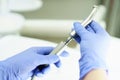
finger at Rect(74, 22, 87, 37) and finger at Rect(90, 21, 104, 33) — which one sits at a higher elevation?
finger at Rect(74, 22, 87, 37)

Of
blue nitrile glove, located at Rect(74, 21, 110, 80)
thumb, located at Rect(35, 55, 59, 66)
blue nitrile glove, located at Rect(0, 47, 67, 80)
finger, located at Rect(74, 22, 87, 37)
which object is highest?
finger, located at Rect(74, 22, 87, 37)

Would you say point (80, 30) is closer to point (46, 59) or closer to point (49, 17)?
point (46, 59)

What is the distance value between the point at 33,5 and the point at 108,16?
2.00 feet

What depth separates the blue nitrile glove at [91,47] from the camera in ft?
2.12

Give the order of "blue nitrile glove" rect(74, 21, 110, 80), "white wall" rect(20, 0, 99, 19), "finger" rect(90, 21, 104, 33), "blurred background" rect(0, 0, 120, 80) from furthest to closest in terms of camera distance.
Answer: "white wall" rect(20, 0, 99, 19), "blurred background" rect(0, 0, 120, 80), "finger" rect(90, 21, 104, 33), "blue nitrile glove" rect(74, 21, 110, 80)

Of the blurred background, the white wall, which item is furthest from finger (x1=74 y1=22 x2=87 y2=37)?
the white wall

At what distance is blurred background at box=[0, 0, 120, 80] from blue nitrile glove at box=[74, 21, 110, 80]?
0.27m

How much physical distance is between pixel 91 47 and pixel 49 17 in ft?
4.01

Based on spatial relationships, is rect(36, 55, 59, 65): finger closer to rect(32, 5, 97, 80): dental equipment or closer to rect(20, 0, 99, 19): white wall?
rect(32, 5, 97, 80): dental equipment

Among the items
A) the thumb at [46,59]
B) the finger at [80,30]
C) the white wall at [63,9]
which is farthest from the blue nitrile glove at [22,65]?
the white wall at [63,9]

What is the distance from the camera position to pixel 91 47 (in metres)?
0.70

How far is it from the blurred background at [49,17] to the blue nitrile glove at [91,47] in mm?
268

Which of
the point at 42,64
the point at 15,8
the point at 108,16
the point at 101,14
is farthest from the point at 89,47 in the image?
the point at 108,16

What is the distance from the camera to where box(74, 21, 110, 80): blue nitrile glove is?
2.12 ft
